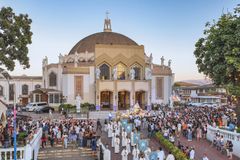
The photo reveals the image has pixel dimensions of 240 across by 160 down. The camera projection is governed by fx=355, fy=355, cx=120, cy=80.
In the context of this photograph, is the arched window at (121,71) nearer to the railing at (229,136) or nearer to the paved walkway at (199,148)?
the paved walkway at (199,148)

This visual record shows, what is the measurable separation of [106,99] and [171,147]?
3493 cm

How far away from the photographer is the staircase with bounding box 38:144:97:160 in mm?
Result: 20656

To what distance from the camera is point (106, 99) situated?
5522 centimetres

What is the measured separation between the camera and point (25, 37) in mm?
20469

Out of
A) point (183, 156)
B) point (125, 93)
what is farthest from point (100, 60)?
point (183, 156)

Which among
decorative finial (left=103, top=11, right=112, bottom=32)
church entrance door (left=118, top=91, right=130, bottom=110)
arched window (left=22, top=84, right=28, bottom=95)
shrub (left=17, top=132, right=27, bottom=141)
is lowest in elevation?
shrub (left=17, top=132, right=27, bottom=141)

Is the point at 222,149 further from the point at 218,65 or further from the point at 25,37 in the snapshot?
the point at 25,37

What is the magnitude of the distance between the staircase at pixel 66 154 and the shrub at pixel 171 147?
14.7 ft

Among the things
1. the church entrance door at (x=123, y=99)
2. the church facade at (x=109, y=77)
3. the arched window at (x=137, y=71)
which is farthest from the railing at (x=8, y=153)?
the arched window at (x=137, y=71)

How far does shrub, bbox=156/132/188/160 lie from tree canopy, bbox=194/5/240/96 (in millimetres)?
5682

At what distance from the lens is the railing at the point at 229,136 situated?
21.6 m

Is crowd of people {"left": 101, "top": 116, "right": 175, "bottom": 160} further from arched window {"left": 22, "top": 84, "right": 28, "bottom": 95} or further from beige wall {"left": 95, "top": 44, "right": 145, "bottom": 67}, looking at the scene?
arched window {"left": 22, "top": 84, "right": 28, "bottom": 95}

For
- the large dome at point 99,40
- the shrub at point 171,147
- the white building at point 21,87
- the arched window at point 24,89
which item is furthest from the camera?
the arched window at point 24,89

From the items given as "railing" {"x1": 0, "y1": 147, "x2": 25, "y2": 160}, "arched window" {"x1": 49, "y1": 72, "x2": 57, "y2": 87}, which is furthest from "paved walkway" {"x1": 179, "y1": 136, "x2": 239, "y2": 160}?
"arched window" {"x1": 49, "y1": 72, "x2": 57, "y2": 87}
